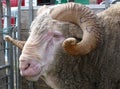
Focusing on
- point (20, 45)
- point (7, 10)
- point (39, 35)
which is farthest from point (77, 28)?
point (7, 10)

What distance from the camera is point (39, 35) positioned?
518 cm

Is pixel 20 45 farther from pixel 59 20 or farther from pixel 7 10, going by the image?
pixel 7 10

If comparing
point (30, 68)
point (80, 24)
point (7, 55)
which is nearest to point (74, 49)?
point (80, 24)

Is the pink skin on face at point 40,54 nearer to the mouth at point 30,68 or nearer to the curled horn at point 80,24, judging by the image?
the mouth at point 30,68

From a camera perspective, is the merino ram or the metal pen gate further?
the metal pen gate

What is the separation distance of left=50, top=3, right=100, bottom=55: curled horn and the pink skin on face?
240 millimetres

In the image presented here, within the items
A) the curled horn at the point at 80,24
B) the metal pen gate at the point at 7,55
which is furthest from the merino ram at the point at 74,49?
the metal pen gate at the point at 7,55

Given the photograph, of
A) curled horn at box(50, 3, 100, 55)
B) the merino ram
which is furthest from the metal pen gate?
curled horn at box(50, 3, 100, 55)

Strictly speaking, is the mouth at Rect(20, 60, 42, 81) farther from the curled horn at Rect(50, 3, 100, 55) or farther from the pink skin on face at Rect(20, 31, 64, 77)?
the curled horn at Rect(50, 3, 100, 55)

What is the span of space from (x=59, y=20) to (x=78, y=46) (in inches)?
19.2

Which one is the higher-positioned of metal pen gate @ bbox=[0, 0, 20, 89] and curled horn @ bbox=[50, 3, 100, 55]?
curled horn @ bbox=[50, 3, 100, 55]

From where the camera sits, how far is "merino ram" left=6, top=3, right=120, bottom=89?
5.12 meters

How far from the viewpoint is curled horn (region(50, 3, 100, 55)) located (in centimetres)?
510

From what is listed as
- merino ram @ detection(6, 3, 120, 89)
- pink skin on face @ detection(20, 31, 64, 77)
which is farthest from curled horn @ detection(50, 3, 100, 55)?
pink skin on face @ detection(20, 31, 64, 77)
